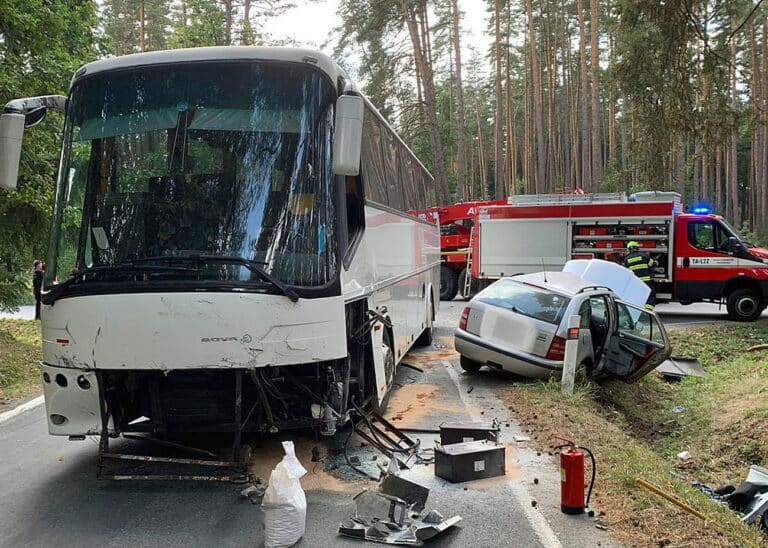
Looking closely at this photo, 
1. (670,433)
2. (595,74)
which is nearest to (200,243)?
(670,433)

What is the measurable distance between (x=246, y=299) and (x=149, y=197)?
119 centimetres

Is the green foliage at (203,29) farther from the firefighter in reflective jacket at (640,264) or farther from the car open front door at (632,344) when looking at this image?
the car open front door at (632,344)

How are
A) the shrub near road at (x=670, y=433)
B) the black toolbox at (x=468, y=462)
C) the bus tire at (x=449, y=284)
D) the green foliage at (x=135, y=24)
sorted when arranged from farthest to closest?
the green foliage at (x=135, y=24), the bus tire at (x=449, y=284), the black toolbox at (x=468, y=462), the shrub near road at (x=670, y=433)

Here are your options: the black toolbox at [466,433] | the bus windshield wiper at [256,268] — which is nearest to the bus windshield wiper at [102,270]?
the bus windshield wiper at [256,268]

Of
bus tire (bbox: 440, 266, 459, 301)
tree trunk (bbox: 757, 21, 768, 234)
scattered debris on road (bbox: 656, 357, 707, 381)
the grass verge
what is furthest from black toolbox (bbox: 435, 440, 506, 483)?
tree trunk (bbox: 757, 21, 768, 234)

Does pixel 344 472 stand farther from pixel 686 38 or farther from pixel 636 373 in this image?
pixel 686 38

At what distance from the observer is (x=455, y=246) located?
22188mm

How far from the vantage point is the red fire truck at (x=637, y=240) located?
16.4 m

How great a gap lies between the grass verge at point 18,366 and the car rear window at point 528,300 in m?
6.84

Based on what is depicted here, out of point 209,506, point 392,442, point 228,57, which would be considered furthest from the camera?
point 392,442

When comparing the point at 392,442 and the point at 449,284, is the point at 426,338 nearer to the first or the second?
the point at 392,442

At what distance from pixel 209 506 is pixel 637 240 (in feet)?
49.2

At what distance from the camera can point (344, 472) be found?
562 cm

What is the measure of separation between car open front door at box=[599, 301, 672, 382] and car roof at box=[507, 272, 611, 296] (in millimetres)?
513
